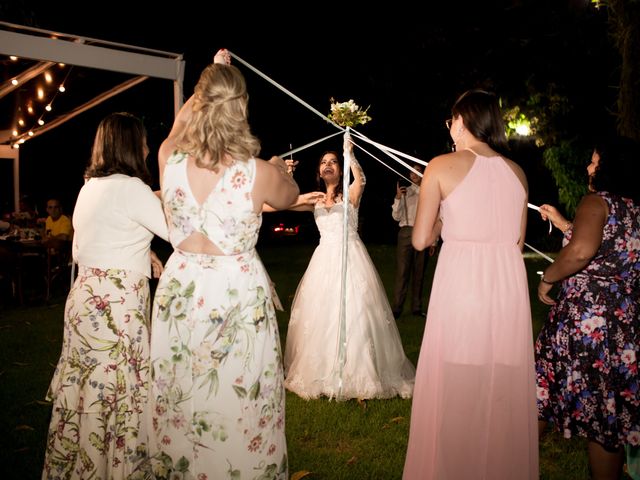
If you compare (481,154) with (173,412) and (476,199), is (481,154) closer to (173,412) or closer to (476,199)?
(476,199)

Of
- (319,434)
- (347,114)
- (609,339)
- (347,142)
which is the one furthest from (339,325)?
(609,339)

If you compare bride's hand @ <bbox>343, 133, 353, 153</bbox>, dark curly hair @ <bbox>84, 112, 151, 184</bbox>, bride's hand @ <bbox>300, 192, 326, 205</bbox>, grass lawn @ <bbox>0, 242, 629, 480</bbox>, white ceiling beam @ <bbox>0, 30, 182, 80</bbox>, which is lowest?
grass lawn @ <bbox>0, 242, 629, 480</bbox>

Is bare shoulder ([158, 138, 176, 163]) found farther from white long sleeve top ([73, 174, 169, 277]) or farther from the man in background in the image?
the man in background

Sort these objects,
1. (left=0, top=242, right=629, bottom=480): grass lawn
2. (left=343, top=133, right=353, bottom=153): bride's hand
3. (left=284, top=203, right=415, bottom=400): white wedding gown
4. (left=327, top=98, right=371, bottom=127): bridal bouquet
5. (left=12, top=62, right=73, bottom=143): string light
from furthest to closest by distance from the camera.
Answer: (left=12, top=62, right=73, bottom=143): string light
(left=327, top=98, right=371, bottom=127): bridal bouquet
(left=284, top=203, right=415, bottom=400): white wedding gown
(left=343, top=133, right=353, bottom=153): bride's hand
(left=0, top=242, right=629, bottom=480): grass lawn

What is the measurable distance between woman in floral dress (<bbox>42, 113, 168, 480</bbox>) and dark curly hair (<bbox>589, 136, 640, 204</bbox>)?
2.53m

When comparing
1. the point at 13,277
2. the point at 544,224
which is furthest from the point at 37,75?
the point at 544,224

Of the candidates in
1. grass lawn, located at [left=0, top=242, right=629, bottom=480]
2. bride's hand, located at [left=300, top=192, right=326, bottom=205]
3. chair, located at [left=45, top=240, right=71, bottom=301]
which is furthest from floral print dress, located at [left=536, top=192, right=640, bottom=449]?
chair, located at [left=45, top=240, right=71, bottom=301]

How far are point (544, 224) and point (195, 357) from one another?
24.3 metres

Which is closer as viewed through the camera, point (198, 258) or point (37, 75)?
point (198, 258)

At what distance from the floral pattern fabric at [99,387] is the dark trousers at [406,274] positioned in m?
6.48

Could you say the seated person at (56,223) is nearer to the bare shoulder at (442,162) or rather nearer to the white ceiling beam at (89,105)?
the white ceiling beam at (89,105)

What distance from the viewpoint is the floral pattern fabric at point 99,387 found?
336cm

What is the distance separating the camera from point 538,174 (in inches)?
962

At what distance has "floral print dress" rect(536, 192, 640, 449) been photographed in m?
3.53
